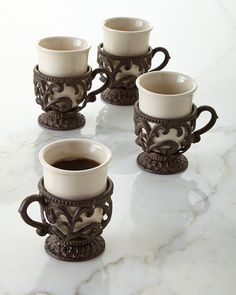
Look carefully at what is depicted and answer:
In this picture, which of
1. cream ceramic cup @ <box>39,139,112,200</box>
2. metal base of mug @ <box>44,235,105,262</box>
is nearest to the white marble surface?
metal base of mug @ <box>44,235,105,262</box>

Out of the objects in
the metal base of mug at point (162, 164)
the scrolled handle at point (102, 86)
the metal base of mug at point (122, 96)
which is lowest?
the metal base of mug at point (122, 96)

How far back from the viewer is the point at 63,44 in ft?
5.33

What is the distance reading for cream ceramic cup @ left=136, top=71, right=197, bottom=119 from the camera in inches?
54.5

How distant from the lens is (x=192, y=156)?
1512mm

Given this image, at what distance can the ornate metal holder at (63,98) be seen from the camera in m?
1.54

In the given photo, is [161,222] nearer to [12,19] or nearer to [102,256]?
[102,256]

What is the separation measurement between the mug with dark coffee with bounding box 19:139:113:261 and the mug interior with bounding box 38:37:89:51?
1.47 feet

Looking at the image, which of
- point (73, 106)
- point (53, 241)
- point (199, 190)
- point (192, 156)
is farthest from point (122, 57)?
point (53, 241)

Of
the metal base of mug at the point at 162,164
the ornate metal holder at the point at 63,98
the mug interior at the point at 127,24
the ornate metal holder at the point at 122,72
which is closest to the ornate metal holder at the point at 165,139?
the metal base of mug at the point at 162,164

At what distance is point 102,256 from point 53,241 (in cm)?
8

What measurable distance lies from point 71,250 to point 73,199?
10cm

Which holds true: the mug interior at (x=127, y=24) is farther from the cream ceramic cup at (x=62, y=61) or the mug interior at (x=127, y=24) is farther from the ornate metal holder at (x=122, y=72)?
the cream ceramic cup at (x=62, y=61)

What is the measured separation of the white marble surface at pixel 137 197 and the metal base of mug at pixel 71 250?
0.4 inches

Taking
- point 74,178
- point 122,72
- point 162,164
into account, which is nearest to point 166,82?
point 162,164
